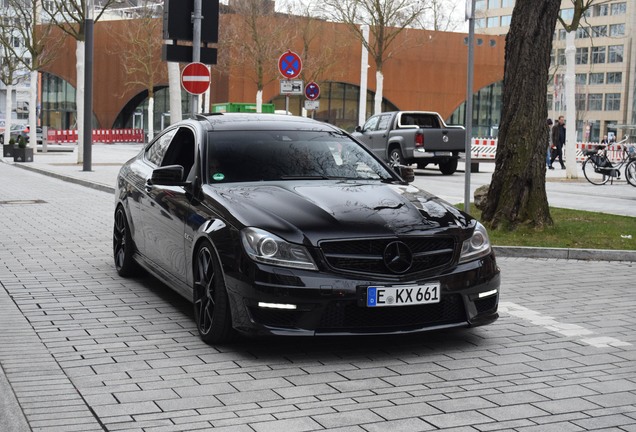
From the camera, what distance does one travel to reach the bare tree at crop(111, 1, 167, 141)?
64.1m

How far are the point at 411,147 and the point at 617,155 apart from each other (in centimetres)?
A: 2376

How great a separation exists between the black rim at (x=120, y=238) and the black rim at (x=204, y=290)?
264 centimetres

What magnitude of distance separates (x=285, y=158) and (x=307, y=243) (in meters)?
1.60

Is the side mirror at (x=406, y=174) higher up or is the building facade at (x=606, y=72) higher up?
the building facade at (x=606, y=72)

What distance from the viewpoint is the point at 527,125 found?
1256 centimetres

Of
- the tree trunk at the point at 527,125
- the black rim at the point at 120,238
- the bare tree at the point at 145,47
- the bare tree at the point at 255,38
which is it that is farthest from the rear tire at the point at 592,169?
the bare tree at the point at 145,47

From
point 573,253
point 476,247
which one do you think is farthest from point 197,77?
point 476,247

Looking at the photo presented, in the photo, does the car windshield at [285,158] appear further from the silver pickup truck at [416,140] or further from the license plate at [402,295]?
the silver pickup truck at [416,140]

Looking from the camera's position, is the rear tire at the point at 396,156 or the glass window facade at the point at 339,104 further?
the glass window facade at the point at 339,104

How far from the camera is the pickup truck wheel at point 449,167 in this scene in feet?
99.3

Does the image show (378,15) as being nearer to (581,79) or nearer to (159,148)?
(159,148)

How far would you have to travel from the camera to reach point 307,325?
20.1ft

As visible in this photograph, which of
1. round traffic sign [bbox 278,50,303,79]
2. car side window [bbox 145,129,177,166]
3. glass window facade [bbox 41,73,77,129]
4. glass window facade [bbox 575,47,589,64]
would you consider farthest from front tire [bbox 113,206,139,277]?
glass window facade [bbox 575,47,589,64]

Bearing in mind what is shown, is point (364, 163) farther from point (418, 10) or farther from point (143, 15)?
point (143, 15)
